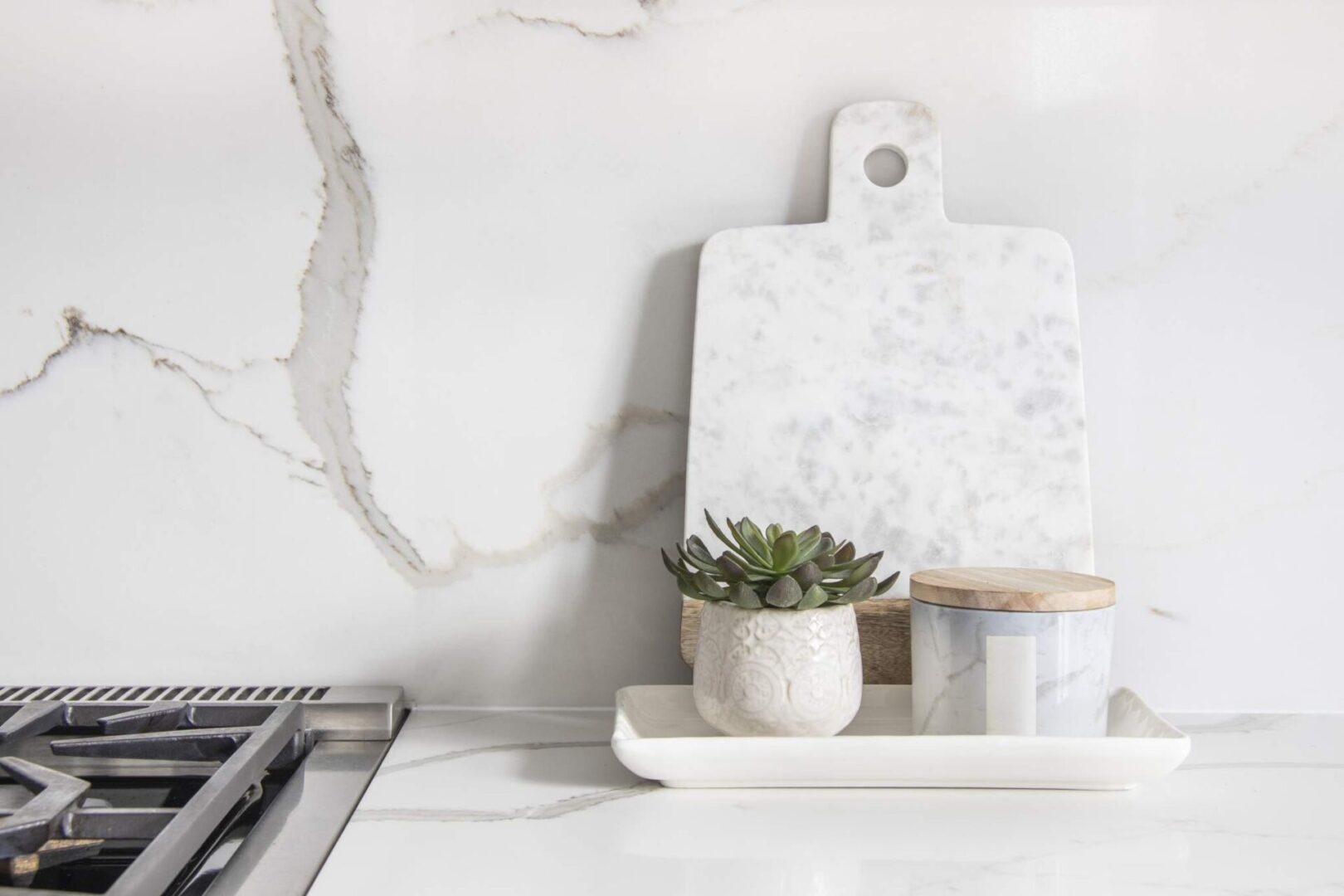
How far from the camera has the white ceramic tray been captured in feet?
2.30

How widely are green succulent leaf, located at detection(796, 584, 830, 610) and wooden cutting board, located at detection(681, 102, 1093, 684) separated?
17cm

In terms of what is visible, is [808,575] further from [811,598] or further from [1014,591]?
[1014,591]

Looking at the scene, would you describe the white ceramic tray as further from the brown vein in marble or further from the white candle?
the brown vein in marble

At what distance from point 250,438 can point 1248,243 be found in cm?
88

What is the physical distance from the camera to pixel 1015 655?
72 centimetres

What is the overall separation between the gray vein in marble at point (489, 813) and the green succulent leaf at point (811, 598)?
177 millimetres

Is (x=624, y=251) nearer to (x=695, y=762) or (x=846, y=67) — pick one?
(x=846, y=67)

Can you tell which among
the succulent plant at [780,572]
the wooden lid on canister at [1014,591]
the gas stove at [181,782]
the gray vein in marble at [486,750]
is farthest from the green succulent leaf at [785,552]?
the gas stove at [181,782]

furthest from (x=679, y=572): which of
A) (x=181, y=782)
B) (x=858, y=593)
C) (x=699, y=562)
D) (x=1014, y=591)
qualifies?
(x=181, y=782)

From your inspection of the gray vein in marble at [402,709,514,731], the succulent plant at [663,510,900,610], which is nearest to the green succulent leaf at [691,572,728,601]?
the succulent plant at [663,510,900,610]

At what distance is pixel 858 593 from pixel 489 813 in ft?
0.95

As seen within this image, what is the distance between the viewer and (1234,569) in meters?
0.92

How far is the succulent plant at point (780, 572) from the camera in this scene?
2.35 feet

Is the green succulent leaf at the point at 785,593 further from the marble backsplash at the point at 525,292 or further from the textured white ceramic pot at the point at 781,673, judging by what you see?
the marble backsplash at the point at 525,292
